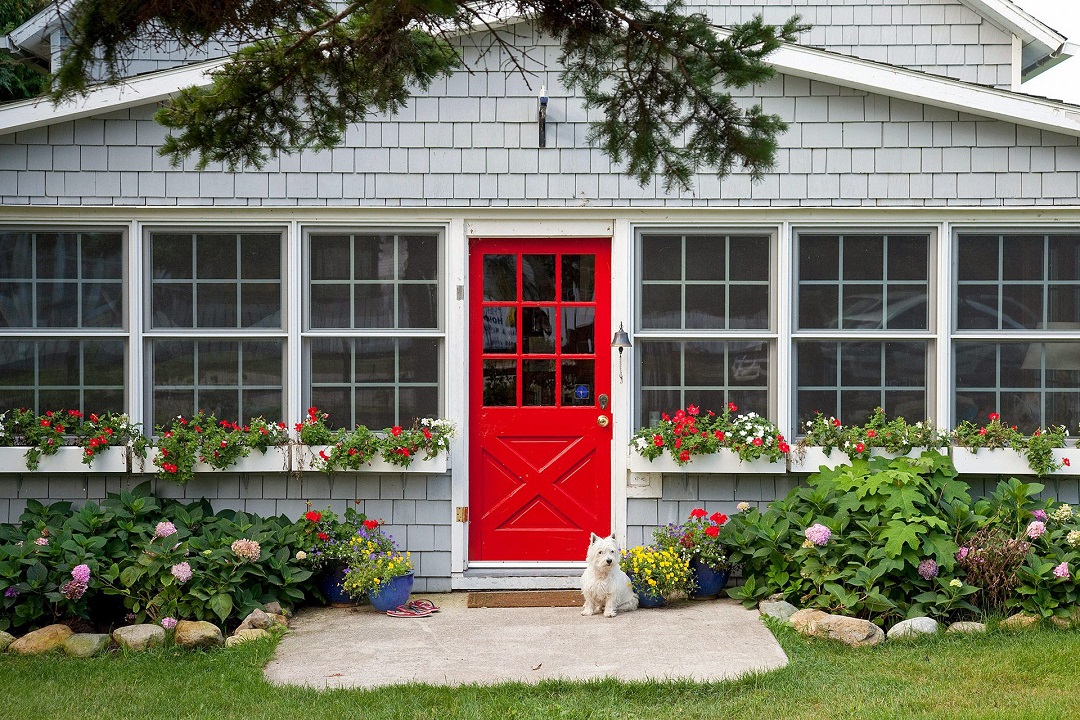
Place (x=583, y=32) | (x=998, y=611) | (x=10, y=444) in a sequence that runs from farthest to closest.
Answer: (x=10, y=444)
(x=998, y=611)
(x=583, y=32)

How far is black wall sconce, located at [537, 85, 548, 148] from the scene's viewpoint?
6211 mm

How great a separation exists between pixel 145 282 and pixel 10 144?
1.10 meters

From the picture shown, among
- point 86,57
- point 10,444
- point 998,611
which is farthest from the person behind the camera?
point 10,444

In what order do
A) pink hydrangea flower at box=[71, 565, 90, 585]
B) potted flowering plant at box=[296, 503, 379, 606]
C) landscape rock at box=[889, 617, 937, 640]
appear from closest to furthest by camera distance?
landscape rock at box=[889, 617, 937, 640]
pink hydrangea flower at box=[71, 565, 90, 585]
potted flowering plant at box=[296, 503, 379, 606]

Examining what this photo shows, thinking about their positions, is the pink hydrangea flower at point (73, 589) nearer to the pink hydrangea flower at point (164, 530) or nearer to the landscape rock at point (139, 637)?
the landscape rock at point (139, 637)

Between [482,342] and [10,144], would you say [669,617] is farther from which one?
[10,144]

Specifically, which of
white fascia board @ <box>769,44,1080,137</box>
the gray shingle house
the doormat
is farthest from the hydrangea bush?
white fascia board @ <box>769,44,1080,137</box>

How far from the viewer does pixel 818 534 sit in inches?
220

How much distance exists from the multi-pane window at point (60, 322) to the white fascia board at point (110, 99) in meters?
0.67

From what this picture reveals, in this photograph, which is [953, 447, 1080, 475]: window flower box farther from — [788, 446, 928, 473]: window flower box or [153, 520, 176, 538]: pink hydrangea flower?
[153, 520, 176, 538]: pink hydrangea flower

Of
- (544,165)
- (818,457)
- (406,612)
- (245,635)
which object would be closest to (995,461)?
(818,457)

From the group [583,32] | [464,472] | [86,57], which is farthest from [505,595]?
[86,57]

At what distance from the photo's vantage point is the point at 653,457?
6215mm

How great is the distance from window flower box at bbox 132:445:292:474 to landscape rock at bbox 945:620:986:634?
375cm
